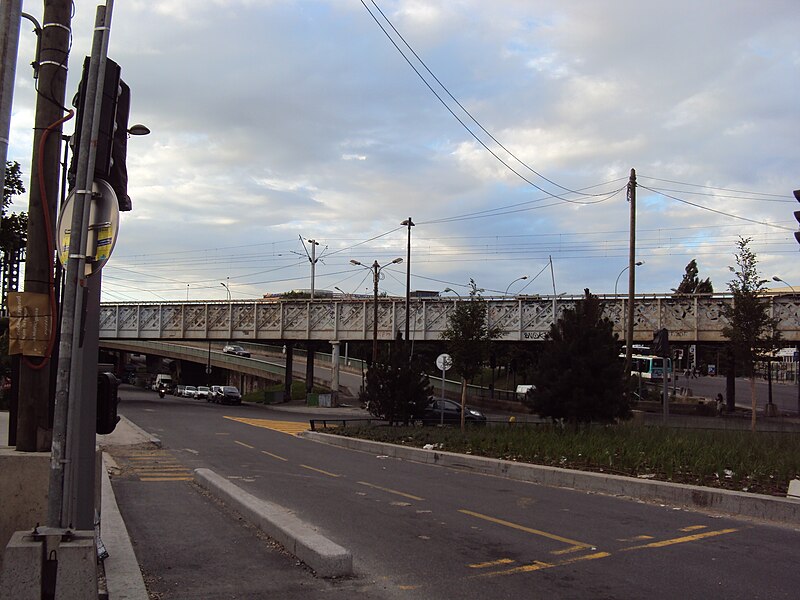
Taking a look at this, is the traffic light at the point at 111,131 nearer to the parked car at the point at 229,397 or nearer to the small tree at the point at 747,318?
the small tree at the point at 747,318

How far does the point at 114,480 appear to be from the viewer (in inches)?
515

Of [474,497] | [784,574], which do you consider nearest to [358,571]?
[784,574]

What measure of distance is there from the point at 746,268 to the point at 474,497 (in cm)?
1580

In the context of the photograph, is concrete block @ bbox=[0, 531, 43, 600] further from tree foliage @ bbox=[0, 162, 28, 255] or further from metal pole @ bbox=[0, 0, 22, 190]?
tree foliage @ bbox=[0, 162, 28, 255]

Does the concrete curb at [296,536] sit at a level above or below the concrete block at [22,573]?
below

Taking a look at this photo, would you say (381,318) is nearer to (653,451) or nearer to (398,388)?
(398,388)

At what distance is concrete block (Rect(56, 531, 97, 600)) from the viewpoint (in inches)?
174

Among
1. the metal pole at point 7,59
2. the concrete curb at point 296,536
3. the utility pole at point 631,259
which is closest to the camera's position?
the metal pole at point 7,59

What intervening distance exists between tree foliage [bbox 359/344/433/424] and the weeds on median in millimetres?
4478

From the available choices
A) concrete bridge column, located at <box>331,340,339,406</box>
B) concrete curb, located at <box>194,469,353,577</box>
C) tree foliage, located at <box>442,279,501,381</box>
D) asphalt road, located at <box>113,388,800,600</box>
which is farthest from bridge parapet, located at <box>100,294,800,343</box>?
concrete curb, located at <box>194,469,353,577</box>

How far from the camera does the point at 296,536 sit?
7.07 m

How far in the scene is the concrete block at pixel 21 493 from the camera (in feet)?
18.7

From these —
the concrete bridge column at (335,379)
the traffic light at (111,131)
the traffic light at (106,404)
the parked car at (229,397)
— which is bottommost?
the parked car at (229,397)

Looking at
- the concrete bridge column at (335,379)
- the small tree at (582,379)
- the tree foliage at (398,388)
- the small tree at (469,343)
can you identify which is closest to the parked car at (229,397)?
the concrete bridge column at (335,379)
